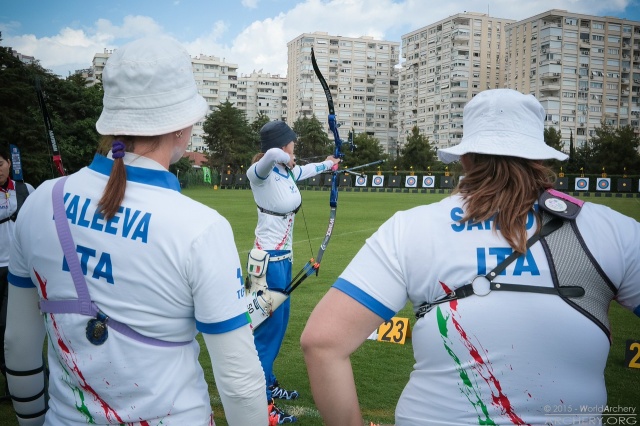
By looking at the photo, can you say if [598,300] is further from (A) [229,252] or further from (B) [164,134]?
(B) [164,134]

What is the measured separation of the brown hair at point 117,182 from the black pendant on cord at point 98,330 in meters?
0.28

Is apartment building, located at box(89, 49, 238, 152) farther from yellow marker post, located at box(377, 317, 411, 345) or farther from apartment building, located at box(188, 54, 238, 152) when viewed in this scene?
yellow marker post, located at box(377, 317, 411, 345)

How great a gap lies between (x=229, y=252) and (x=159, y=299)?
0.23 metres

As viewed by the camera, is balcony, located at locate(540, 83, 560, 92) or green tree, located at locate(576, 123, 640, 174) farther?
balcony, located at locate(540, 83, 560, 92)

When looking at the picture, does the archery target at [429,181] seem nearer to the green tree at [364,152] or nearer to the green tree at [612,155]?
the green tree at [612,155]

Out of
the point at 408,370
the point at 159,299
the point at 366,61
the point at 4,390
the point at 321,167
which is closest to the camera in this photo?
the point at 159,299

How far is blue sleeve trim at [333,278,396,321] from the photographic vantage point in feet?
5.06

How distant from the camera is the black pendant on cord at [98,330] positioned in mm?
1647

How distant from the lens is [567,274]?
1486 mm

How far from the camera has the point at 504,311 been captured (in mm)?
1487

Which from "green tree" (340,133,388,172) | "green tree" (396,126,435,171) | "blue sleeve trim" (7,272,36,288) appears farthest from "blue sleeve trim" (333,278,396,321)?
"green tree" (340,133,388,172)

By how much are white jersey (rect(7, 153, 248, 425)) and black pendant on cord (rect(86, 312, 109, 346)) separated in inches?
0.6

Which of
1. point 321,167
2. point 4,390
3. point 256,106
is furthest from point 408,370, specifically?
point 256,106

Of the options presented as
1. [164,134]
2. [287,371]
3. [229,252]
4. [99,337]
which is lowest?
[287,371]
